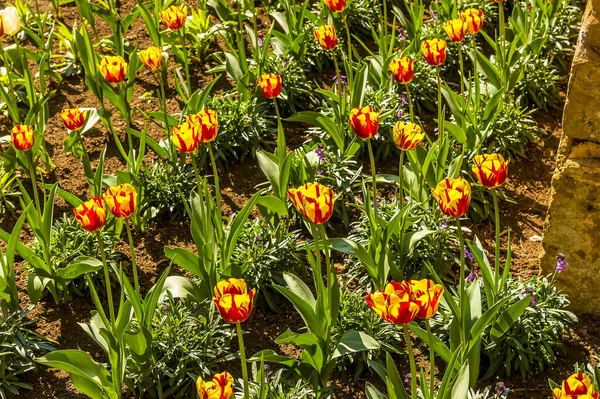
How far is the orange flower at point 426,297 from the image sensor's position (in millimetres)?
2373

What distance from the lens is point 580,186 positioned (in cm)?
348

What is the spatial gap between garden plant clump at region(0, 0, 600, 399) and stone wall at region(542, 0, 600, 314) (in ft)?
0.60

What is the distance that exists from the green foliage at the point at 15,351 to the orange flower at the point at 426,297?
5.46 feet

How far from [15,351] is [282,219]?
50.0 inches

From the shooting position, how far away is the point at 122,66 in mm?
3805

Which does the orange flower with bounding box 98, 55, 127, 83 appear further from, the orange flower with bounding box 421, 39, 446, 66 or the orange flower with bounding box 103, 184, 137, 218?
the orange flower with bounding box 421, 39, 446, 66

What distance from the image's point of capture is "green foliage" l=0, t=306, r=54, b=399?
336 cm

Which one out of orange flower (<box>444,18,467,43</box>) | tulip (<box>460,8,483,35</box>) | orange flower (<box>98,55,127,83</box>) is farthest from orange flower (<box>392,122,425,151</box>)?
orange flower (<box>98,55,127,83</box>)

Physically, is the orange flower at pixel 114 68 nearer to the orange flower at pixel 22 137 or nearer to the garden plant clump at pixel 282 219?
the garden plant clump at pixel 282 219

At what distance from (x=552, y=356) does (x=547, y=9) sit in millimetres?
2399

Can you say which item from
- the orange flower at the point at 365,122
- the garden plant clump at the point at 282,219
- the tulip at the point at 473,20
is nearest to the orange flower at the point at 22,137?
the garden plant clump at the point at 282,219

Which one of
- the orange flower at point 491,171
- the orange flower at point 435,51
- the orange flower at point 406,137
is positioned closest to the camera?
the orange flower at point 491,171

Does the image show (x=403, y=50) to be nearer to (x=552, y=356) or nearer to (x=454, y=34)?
(x=454, y=34)

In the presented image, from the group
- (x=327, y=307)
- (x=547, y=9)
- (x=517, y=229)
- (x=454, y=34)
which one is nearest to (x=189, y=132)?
(x=327, y=307)
